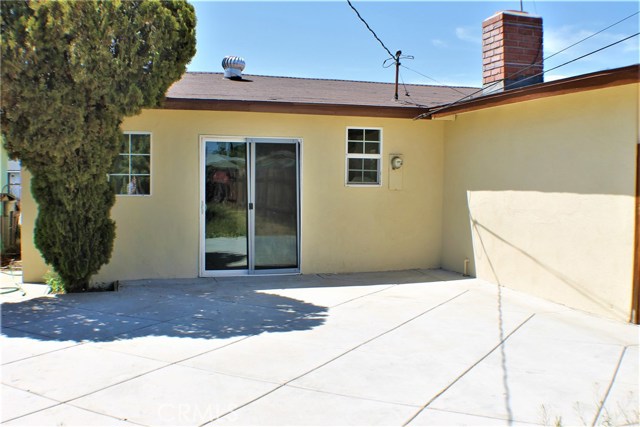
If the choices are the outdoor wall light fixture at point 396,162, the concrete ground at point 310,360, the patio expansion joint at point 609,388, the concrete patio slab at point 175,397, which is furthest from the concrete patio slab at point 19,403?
the outdoor wall light fixture at point 396,162

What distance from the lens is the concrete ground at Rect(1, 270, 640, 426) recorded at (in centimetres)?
364

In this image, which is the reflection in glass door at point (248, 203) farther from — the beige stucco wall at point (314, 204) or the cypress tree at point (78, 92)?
the cypress tree at point (78, 92)

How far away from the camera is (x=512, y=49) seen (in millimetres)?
8562

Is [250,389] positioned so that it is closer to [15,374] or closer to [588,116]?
[15,374]

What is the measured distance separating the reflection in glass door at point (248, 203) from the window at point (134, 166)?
2.98 ft

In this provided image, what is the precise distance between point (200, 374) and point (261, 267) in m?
4.63

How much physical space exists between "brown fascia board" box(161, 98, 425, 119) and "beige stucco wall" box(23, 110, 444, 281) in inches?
13.2

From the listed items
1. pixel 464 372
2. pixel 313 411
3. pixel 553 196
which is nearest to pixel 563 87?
pixel 553 196

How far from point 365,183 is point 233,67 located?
372 centimetres

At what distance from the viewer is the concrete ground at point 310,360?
3637mm

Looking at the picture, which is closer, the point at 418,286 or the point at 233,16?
the point at 418,286

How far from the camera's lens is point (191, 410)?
142 inches

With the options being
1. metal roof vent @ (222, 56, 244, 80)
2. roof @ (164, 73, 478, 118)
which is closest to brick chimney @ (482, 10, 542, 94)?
roof @ (164, 73, 478, 118)

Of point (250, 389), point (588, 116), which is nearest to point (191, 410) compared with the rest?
point (250, 389)
